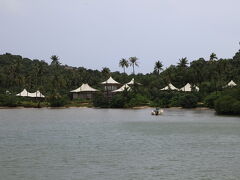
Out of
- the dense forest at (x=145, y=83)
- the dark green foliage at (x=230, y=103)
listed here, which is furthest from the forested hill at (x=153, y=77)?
the dark green foliage at (x=230, y=103)

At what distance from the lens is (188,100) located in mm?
99500

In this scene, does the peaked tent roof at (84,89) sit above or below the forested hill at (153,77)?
below

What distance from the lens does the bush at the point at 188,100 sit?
99.4 metres

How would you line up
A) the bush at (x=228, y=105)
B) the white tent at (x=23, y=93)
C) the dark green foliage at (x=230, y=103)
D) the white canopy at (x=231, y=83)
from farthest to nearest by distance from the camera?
the white tent at (x=23, y=93) → the white canopy at (x=231, y=83) → the dark green foliage at (x=230, y=103) → the bush at (x=228, y=105)

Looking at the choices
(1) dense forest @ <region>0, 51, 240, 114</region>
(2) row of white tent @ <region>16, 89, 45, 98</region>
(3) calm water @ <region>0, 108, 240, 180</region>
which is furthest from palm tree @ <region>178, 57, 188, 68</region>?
(3) calm water @ <region>0, 108, 240, 180</region>

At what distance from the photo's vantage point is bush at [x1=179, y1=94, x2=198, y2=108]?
9944 centimetres

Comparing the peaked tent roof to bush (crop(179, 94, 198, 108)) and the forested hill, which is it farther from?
bush (crop(179, 94, 198, 108))

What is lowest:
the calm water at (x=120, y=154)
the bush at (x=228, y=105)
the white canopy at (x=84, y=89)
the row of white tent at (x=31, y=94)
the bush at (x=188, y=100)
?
the calm water at (x=120, y=154)

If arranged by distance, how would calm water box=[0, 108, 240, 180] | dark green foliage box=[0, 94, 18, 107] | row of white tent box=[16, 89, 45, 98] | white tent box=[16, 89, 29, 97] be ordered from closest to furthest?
calm water box=[0, 108, 240, 180] < dark green foliage box=[0, 94, 18, 107] < white tent box=[16, 89, 29, 97] < row of white tent box=[16, 89, 45, 98]

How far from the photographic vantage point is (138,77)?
442 ft

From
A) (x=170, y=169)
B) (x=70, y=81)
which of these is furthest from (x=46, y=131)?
(x=70, y=81)

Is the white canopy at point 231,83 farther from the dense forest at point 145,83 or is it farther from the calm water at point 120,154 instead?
the calm water at point 120,154

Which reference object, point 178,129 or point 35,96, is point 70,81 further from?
point 178,129

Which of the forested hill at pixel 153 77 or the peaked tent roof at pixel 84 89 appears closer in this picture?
the forested hill at pixel 153 77
